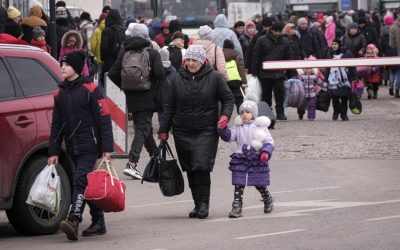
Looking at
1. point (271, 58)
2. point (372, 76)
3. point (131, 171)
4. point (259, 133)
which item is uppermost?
point (259, 133)

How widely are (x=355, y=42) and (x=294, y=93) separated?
7.46 meters

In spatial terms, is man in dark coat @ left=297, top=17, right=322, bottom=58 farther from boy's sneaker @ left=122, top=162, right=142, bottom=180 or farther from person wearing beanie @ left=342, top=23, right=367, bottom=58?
boy's sneaker @ left=122, top=162, right=142, bottom=180

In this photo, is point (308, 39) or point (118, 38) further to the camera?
point (308, 39)

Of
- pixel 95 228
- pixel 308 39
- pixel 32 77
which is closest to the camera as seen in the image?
pixel 95 228

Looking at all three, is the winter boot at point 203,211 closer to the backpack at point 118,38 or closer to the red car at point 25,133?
the red car at point 25,133

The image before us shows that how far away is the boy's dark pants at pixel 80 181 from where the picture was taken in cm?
1105

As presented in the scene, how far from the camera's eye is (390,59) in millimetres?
27031

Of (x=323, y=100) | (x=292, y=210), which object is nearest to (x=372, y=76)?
(x=323, y=100)

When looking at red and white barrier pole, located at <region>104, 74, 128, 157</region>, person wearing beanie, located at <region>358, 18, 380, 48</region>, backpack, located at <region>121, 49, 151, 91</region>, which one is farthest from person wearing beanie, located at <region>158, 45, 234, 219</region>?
person wearing beanie, located at <region>358, 18, 380, 48</region>

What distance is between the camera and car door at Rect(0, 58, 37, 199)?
1111 cm

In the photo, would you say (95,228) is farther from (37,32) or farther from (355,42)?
(355,42)

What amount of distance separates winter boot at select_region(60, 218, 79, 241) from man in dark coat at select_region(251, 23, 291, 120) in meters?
13.0

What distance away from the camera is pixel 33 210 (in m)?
11.5

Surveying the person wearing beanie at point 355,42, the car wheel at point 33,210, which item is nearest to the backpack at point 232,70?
the person wearing beanie at point 355,42
